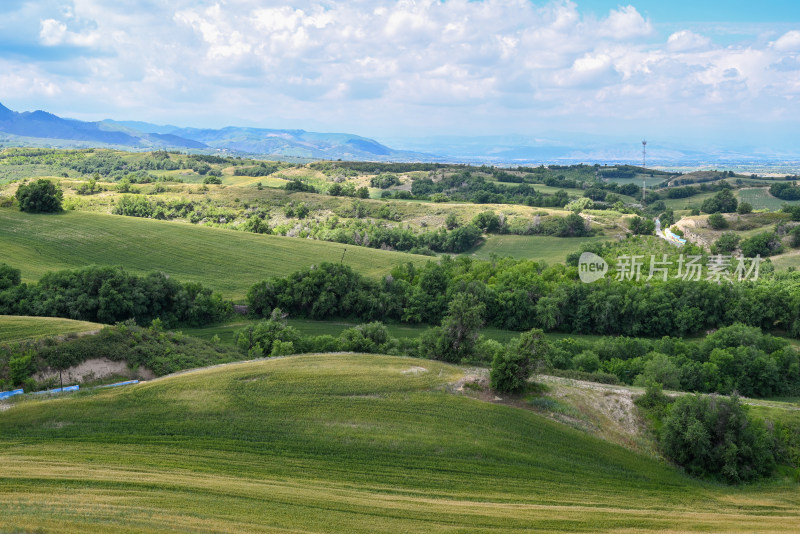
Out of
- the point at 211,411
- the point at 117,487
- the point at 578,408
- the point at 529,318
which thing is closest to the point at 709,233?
the point at 529,318

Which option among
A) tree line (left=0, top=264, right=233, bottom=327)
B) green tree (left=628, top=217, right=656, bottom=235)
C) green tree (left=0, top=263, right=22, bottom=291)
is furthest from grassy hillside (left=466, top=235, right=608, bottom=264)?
green tree (left=0, top=263, right=22, bottom=291)

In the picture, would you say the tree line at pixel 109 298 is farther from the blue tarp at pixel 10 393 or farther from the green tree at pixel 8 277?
the blue tarp at pixel 10 393

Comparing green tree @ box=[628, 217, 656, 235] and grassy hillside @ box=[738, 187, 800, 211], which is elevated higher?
grassy hillside @ box=[738, 187, 800, 211]

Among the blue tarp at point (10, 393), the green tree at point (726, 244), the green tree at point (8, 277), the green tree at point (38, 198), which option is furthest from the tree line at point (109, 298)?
the green tree at point (726, 244)

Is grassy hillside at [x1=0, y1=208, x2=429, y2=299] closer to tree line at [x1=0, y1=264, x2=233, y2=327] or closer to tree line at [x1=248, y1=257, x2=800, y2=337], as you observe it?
tree line at [x1=0, y1=264, x2=233, y2=327]

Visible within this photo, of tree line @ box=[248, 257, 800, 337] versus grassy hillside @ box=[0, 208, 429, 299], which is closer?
tree line @ box=[248, 257, 800, 337]

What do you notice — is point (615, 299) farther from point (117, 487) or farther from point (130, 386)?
point (117, 487)

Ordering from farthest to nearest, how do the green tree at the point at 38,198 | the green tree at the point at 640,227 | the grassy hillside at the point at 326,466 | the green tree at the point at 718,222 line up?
the green tree at the point at 640,227 < the green tree at the point at 718,222 < the green tree at the point at 38,198 < the grassy hillside at the point at 326,466
